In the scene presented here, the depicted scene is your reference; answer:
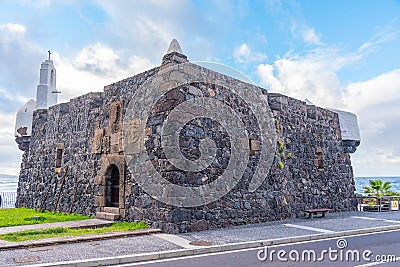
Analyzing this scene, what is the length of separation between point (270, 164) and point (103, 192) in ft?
18.2

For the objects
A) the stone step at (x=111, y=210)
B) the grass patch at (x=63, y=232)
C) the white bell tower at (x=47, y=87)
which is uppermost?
the white bell tower at (x=47, y=87)

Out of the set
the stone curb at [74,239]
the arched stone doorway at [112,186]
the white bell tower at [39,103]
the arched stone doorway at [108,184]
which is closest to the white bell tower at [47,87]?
the white bell tower at [39,103]

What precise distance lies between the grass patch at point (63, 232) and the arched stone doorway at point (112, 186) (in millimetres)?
1278

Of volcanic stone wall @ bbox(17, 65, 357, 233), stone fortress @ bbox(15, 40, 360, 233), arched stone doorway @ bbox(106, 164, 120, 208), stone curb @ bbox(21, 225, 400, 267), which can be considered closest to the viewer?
stone curb @ bbox(21, 225, 400, 267)

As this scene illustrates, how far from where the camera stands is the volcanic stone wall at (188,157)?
945cm

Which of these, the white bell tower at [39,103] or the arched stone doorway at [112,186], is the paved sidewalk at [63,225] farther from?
the white bell tower at [39,103]

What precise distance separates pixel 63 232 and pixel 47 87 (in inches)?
412

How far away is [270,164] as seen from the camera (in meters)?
11.9

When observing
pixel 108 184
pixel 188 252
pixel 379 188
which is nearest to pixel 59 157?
pixel 108 184

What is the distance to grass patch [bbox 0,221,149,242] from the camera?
25.3ft

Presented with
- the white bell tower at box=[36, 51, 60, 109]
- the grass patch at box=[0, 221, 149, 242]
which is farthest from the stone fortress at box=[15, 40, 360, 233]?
the white bell tower at box=[36, 51, 60, 109]

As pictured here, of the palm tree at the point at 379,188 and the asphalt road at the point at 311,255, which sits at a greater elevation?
the palm tree at the point at 379,188

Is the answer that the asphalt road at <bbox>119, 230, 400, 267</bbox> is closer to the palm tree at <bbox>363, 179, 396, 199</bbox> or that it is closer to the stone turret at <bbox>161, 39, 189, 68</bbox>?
the stone turret at <bbox>161, 39, 189, 68</bbox>

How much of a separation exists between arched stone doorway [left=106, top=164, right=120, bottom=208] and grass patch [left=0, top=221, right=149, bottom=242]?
1.28 metres
